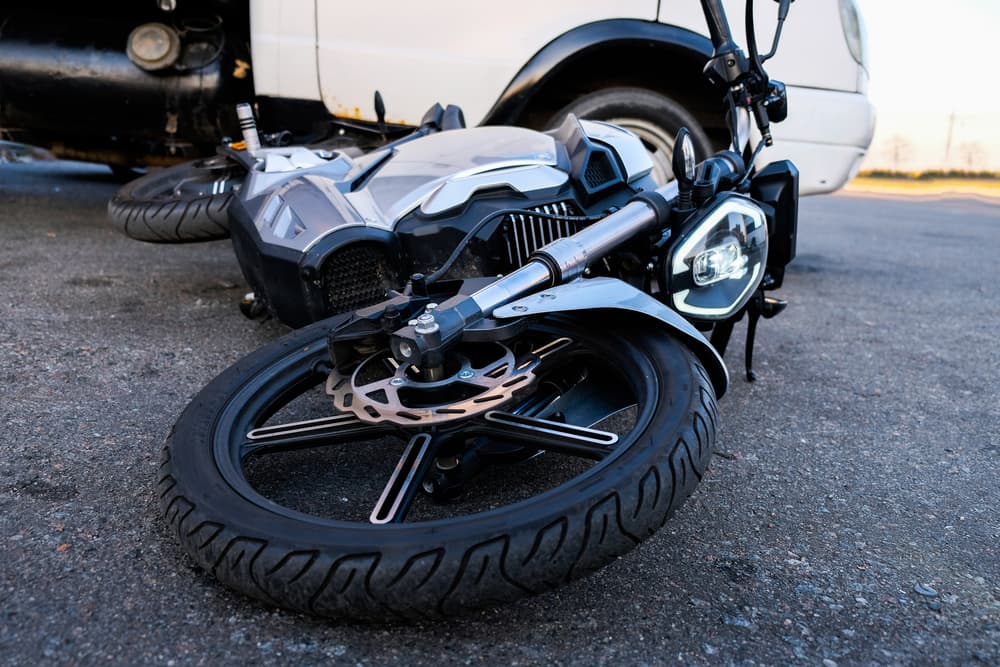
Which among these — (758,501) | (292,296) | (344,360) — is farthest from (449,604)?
(292,296)

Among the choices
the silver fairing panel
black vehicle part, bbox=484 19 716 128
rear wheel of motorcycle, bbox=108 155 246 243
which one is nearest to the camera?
the silver fairing panel

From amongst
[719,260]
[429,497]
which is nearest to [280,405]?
[429,497]

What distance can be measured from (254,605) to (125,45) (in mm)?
3637

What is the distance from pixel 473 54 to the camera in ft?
13.0

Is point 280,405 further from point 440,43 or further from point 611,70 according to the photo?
point 611,70

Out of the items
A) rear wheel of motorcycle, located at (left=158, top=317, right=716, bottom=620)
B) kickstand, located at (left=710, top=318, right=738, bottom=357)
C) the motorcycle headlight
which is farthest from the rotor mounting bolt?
kickstand, located at (left=710, top=318, right=738, bottom=357)

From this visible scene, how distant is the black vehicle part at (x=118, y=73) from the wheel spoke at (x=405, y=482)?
3.13 m

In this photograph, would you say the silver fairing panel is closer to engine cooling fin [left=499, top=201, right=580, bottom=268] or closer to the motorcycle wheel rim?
engine cooling fin [left=499, top=201, right=580, bottom=268]

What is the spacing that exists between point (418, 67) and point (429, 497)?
2.67m

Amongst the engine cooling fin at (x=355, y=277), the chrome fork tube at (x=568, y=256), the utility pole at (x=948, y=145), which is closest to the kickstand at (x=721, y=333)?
the chrome fork tube at (x=568, y=256)

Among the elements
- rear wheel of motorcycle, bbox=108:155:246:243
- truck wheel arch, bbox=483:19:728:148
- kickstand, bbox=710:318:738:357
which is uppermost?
truck wheel arch, bbox=483:19:728:148

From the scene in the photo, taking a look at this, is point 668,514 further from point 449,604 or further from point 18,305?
point 18,305

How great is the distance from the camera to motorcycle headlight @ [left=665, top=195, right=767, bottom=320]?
7.20 ft

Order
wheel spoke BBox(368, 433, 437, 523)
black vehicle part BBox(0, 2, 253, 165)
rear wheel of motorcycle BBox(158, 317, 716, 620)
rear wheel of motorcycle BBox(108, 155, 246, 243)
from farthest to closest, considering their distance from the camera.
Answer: black vehicle part BBox(0, 2, 253, 165), rear wheel of motorcycle BBox(108, 155, 246, 243), wheel spoke BBox(368, 433, 437, 523), rear wheel of motorcycle BBox(158, 317, 716, 620)
